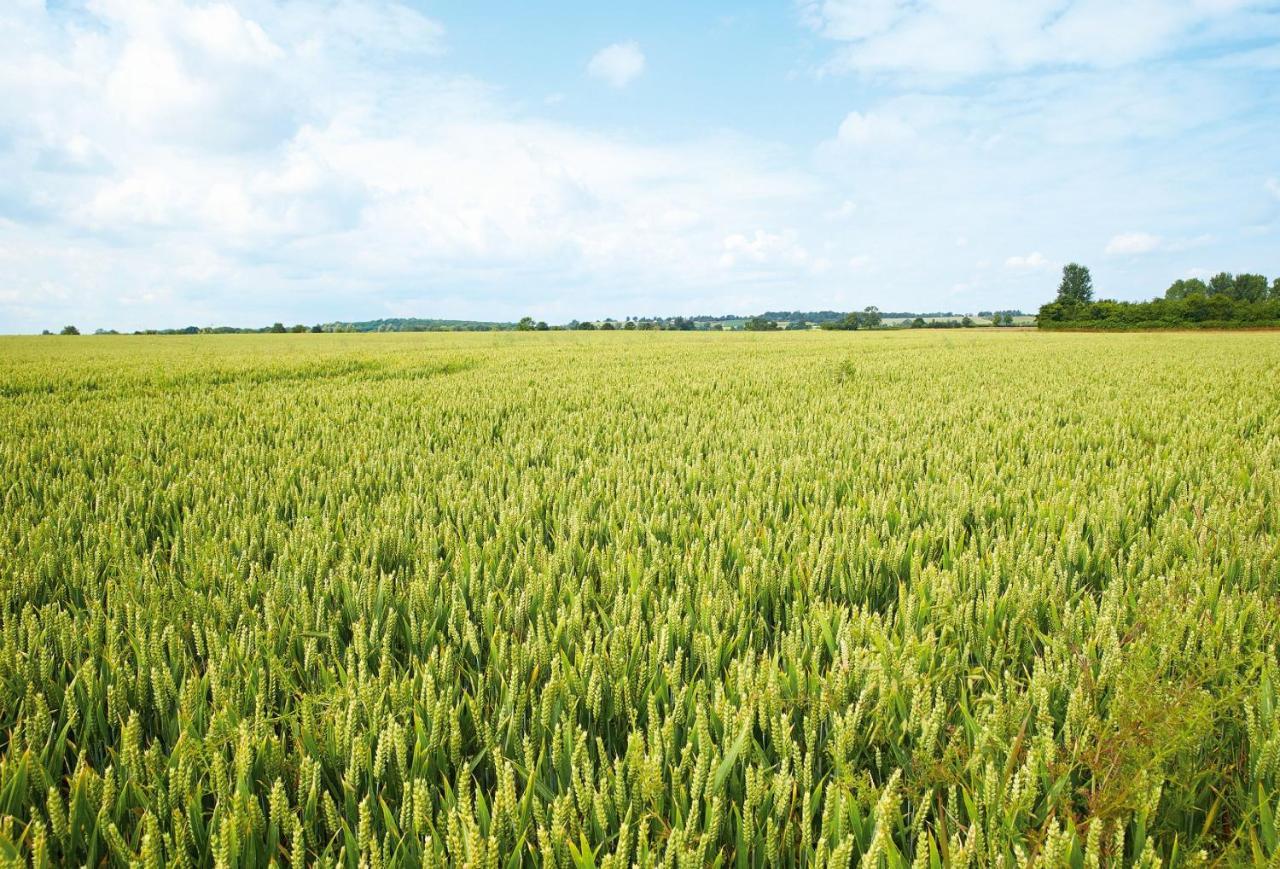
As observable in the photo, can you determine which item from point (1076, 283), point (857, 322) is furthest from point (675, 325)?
point (1076, 283)

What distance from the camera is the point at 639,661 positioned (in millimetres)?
1721

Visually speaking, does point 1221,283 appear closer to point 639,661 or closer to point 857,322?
point 857,322

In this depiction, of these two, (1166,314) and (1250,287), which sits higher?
(1250,287)

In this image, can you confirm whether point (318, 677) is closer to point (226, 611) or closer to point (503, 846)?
point (226, 611)

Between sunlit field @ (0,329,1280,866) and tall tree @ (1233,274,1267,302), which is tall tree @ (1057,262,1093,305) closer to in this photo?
tall tree @ (1233,274,1267,302)

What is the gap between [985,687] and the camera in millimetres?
1746

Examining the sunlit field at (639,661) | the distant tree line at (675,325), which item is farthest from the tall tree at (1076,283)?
the sunlit field at (639,661)

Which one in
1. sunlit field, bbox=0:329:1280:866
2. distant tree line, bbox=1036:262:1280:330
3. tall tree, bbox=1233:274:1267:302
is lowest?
sunlit field, bbox=0:329:1280:866

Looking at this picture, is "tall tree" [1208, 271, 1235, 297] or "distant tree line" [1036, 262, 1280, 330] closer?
"distant tree line" [1036, 262, 1280, 330]

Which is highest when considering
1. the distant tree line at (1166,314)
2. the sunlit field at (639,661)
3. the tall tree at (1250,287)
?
the tall tree at (1250,287)

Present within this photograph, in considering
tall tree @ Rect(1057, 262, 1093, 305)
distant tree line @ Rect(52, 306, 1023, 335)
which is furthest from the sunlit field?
tall tree @ Rect(1057, 262, 1093, 305)

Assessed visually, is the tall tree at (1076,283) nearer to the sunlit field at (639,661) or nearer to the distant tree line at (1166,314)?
the distant tree line at (1166,314)

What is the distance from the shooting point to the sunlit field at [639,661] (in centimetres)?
119

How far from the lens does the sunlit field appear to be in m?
1.19
